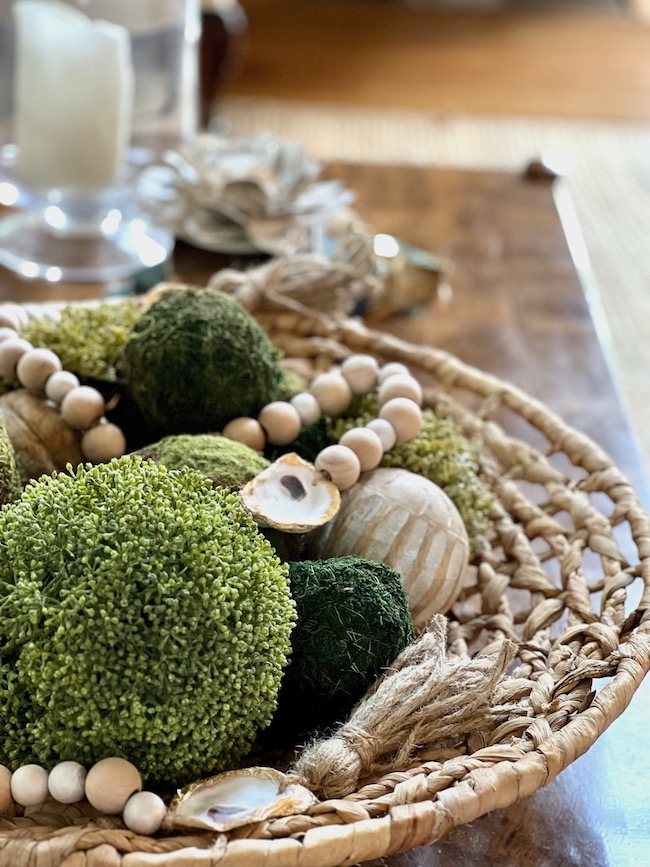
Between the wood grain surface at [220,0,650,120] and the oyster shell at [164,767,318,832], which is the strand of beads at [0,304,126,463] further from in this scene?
the wood grain surface at [220,0,650,120]

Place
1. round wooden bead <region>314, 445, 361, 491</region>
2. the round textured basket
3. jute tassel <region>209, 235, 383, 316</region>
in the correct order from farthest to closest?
1. jute tassel <region>209, 235, 383, 316</region>
2. round wooden bead <region>314, 445, 361, 491</region>
3. the round textured basket

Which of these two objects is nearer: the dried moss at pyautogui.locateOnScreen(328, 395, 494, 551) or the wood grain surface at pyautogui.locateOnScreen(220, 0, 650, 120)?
the dried moss at pyautogui.locateOnScreen(328, 395, 494, 551)

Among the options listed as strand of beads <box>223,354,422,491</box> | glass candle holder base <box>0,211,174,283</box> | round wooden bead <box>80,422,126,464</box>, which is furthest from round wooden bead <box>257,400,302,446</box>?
glass candle holder base <box>0,211,174,283</box>

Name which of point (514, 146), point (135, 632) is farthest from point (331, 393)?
point (514, 146)

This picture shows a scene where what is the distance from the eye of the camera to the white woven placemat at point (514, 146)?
220cm

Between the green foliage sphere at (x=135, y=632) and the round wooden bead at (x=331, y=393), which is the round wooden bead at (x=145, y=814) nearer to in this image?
the green foliage sphere at (x=135, y=632)

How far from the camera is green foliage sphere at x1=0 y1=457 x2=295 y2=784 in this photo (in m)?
0.50

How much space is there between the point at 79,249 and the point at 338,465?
0.68 m

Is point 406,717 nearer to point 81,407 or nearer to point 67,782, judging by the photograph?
point 67,782

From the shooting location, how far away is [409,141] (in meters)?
2.70

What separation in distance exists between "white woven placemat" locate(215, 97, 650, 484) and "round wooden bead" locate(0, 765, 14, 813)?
5.59 ft

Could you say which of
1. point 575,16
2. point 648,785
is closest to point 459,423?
point 648,785

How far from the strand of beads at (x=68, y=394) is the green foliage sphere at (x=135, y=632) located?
19cm

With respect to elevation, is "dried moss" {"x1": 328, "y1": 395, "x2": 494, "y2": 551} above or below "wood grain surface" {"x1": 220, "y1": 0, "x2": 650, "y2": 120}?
above
